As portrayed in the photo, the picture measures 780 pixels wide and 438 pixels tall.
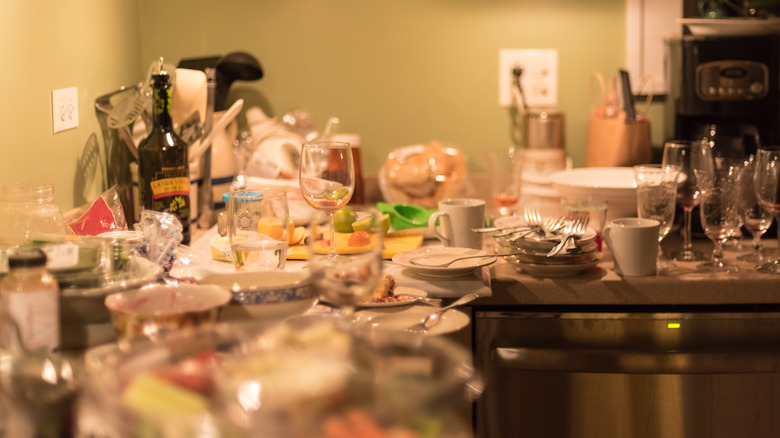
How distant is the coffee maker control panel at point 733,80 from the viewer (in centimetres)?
193

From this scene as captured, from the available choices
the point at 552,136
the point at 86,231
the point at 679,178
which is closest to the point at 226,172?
the point at 86,231

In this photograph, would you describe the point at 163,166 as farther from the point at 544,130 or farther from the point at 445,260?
the point at 544,130

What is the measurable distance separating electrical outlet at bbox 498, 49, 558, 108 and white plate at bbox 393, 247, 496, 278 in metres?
0.96

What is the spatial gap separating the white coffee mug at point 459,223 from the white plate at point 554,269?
0.11 metres

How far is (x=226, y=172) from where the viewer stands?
82.2 inches

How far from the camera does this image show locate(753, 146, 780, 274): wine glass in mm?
1681

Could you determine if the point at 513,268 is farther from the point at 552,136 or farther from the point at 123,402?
the point at 123,402

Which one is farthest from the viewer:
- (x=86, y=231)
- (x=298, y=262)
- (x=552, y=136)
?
(x=552, y=136)

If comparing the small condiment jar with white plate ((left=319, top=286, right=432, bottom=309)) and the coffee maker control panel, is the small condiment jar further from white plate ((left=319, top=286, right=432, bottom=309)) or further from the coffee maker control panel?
the coffee maker control panel

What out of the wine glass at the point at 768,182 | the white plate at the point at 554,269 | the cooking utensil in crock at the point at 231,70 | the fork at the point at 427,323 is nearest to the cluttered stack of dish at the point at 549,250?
the white plate at the point at 554,269

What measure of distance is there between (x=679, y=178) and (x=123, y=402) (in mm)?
1415

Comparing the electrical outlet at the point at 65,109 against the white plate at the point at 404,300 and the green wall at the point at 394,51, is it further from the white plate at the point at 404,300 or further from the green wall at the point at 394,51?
the white plate at the point at 404,300

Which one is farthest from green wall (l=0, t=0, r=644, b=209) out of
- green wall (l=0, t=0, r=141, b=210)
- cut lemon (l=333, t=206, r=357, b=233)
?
cut lemon (l=333, t=206, r=357, b=233)

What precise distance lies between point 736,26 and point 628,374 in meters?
0.86
